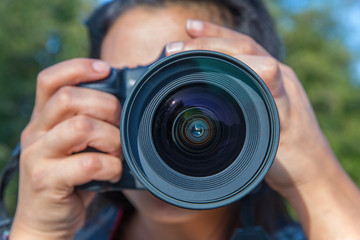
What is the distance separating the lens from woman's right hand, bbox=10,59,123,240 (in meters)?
0.83

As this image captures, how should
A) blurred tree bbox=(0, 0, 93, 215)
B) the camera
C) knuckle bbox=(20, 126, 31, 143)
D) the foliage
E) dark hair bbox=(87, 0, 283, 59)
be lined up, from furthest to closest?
the foliage, blurred tree bbox=(0, 0, 93, 215), dark hair bbox=(87, 0, 283, 59), knuckle bbox=(20, 126, 31, 143), the camera

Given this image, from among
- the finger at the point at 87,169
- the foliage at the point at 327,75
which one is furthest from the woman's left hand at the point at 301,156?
the foliage at the point at 327,75

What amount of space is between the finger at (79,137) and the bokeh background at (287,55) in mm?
5010

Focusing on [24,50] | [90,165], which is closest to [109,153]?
[90,165]

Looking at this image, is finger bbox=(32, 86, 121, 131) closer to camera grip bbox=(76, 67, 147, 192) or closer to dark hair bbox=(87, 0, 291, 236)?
camera grip bbox=(76, 67, 147, 192)

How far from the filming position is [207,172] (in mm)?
741

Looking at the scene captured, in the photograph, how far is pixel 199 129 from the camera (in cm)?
77

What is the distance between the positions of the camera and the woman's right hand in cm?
14

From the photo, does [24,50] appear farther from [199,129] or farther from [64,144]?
[199,129]

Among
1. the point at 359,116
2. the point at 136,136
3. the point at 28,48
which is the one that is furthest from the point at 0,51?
the point at 359,116

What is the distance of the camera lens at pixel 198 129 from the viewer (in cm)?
74

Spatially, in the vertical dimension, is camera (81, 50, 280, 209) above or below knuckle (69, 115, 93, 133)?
above

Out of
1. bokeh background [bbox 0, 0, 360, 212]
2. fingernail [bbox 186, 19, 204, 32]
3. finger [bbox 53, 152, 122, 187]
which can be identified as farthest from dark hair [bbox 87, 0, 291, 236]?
bokeh background [bbox 0, 0, 360, 212]

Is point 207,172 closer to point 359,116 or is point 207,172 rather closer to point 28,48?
point 28,48
